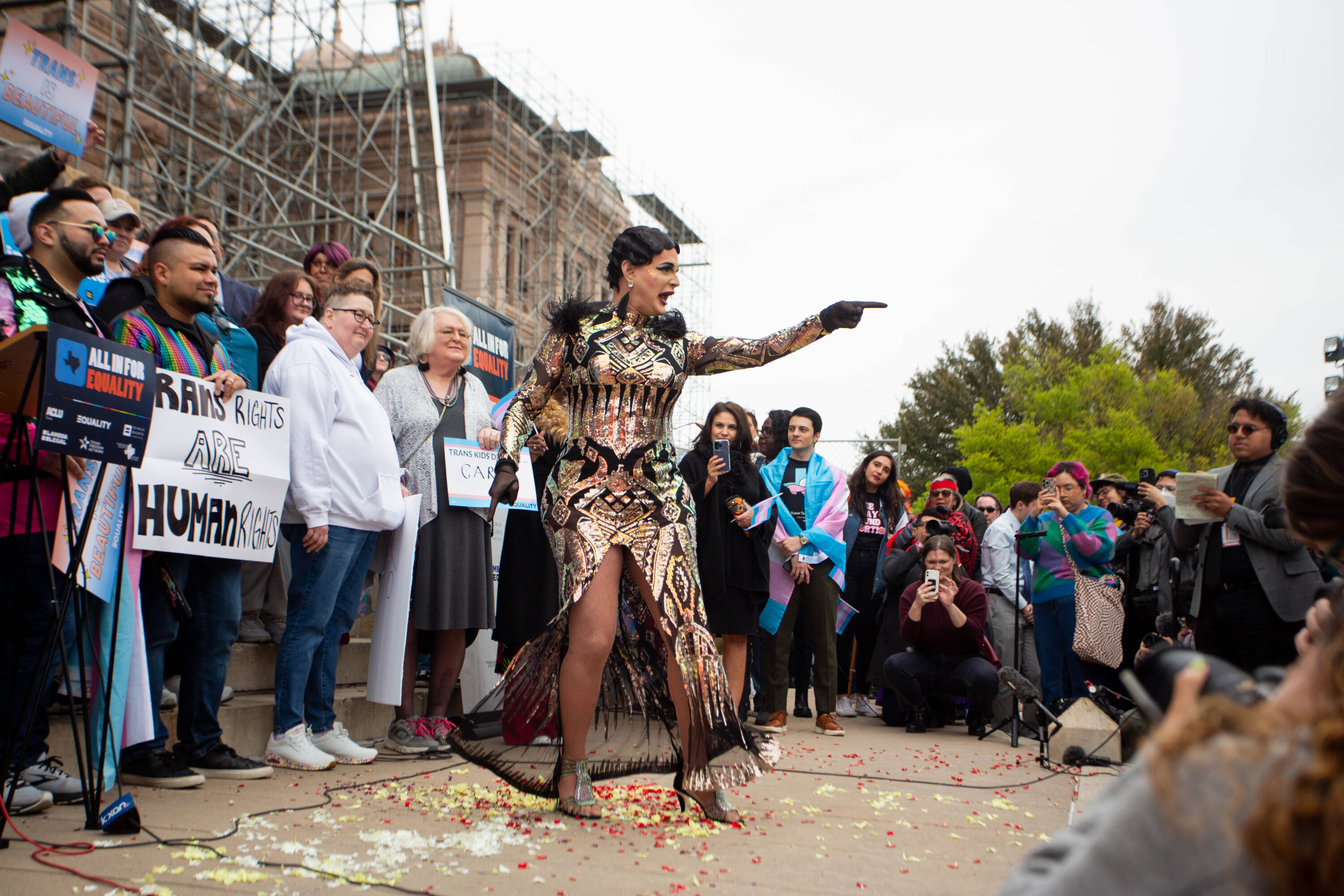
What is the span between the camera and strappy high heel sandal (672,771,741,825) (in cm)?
360

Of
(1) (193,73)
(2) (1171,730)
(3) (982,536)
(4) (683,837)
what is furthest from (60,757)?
(1) (193,73)

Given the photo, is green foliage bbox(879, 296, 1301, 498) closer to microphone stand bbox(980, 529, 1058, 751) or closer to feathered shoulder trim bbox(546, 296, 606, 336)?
microphone stand bbox(980, 529, 1058, 751)

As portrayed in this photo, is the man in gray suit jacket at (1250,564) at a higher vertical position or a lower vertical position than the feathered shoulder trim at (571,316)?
lower

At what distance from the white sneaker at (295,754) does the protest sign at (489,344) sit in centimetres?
296

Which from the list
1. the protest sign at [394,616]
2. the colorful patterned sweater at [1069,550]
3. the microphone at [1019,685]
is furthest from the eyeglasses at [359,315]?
the colorful patterned sweater at [1069,550]

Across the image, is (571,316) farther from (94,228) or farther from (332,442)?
(94,228)

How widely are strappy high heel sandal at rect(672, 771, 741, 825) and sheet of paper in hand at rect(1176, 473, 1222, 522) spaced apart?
2816 millimetres

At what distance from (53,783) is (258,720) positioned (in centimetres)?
126

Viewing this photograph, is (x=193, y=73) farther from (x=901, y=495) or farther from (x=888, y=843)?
(x=888, y=843)

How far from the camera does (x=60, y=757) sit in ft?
12.8

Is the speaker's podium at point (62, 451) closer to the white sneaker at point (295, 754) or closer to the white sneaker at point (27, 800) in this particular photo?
the white sneaker at point (27, 800)

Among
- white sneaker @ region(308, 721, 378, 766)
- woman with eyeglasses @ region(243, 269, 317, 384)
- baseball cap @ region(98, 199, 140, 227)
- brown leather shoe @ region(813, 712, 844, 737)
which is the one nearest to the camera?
white sneaker @ region(308, 721, 378, 766)

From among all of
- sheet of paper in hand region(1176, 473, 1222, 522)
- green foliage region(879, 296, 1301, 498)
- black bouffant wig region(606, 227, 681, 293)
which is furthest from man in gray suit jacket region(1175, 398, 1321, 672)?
green foliage region(879, 296, 1301, 498)

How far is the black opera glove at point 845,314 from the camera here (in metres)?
3.68
